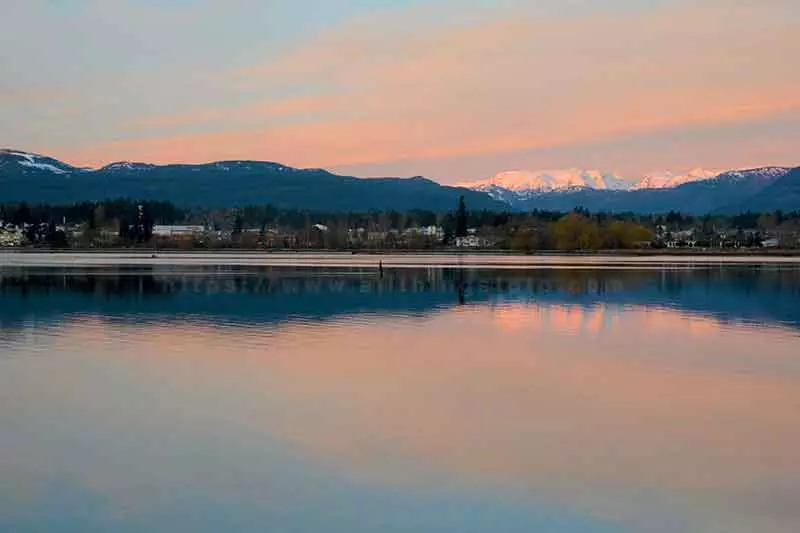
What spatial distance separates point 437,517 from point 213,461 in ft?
8.85

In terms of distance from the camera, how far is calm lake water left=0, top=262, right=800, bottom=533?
795cm

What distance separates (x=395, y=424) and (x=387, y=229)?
135 m

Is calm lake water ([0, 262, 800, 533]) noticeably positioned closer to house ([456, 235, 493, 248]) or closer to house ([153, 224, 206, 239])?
house ([456, 235, 493, 248])

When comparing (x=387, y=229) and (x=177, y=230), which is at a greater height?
(x=177, y=230)

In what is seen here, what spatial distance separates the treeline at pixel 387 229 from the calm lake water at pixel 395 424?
80.0 meters

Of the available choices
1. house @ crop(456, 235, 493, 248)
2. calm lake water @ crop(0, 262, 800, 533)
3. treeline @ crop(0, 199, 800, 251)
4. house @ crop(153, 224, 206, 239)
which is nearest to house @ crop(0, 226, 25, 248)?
treeline @ crop(0, 199, 800, 251)

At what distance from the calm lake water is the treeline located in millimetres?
79981

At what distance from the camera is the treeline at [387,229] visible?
101 metres

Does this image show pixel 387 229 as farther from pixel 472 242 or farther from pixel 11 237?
A: pixel 11 237

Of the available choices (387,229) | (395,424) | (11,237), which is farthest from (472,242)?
(395,424)

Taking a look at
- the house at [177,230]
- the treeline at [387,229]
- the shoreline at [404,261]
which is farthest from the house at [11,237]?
the shoreline at [404,261]

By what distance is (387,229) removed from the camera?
14588 cm


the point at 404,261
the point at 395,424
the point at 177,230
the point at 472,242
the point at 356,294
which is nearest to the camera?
the point at 395,424

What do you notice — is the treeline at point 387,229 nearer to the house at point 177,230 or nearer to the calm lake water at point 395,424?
the house at point 177,230
